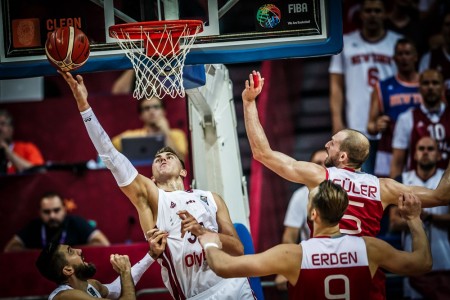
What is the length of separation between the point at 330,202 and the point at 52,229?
4966mm

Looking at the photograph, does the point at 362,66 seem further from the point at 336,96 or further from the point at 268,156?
the point at 268,156

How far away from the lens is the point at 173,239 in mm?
7863

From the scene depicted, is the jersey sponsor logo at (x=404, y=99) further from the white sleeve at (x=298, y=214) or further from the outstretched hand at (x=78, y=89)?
the outstretched hand at (x=78, y=89)

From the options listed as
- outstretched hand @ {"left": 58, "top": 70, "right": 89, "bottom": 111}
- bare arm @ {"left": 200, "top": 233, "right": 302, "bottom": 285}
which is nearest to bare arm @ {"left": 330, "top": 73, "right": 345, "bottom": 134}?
outstretched hand @ {"left": 58, "top": 70, "right": 89, "bottom": 111}

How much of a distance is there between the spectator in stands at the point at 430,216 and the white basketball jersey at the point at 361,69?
1144 mm

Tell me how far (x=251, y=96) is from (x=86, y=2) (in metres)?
1.59

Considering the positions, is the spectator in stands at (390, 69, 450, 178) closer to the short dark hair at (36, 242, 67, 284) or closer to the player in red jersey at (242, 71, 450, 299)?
the player in red jersey at (242, 71, 450, 299)

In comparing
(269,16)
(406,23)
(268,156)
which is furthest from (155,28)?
(406,23)

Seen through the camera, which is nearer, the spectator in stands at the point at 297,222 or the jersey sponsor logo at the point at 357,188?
the jersey sponsor logo at the point at 357,188

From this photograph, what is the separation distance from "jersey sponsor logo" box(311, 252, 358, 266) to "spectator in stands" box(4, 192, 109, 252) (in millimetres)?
4621

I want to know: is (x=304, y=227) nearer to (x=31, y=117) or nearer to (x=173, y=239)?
(x=173, y=239)

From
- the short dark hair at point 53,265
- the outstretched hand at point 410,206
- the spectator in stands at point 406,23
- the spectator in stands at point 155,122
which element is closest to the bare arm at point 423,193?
the outstretched hand at point 410,206

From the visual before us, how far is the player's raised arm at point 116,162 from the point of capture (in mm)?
7508

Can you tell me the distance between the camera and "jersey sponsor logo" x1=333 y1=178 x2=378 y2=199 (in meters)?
7.71
